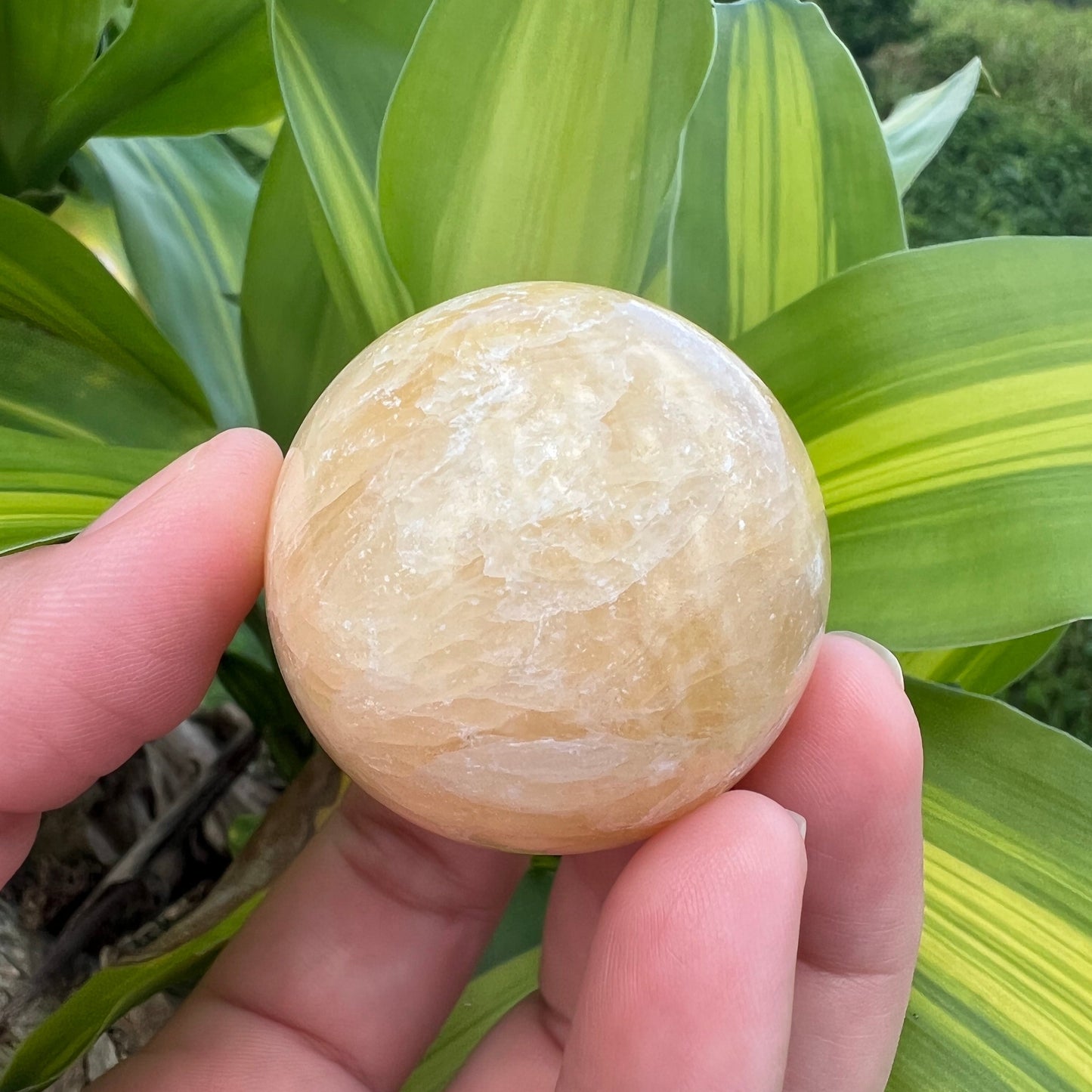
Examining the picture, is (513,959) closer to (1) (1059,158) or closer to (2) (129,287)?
(2) (129,287)

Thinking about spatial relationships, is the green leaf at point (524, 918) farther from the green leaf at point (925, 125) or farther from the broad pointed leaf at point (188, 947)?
the green leaf at point (925, 125)

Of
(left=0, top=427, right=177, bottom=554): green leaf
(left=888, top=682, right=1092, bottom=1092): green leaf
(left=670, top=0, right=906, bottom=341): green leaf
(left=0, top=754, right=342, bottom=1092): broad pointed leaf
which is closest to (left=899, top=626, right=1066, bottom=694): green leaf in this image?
(left=888, top=682, right=1092, bottom=1092): green leaf

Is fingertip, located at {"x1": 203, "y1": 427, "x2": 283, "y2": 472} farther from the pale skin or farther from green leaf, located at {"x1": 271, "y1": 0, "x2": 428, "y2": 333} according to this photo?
green leaf, located at {"x1": 271, "y1": 0, "x2": 428, "y2": 333}

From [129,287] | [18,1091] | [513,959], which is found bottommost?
[513,959]

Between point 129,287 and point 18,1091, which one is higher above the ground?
point 129,287

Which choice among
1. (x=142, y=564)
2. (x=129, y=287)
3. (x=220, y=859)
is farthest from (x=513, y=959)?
(x=129, y=287)

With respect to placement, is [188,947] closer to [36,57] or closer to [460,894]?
[460,894]

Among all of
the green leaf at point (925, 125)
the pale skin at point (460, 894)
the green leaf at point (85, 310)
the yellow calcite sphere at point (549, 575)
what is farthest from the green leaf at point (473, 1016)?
the green leaf at point (925, 125)
